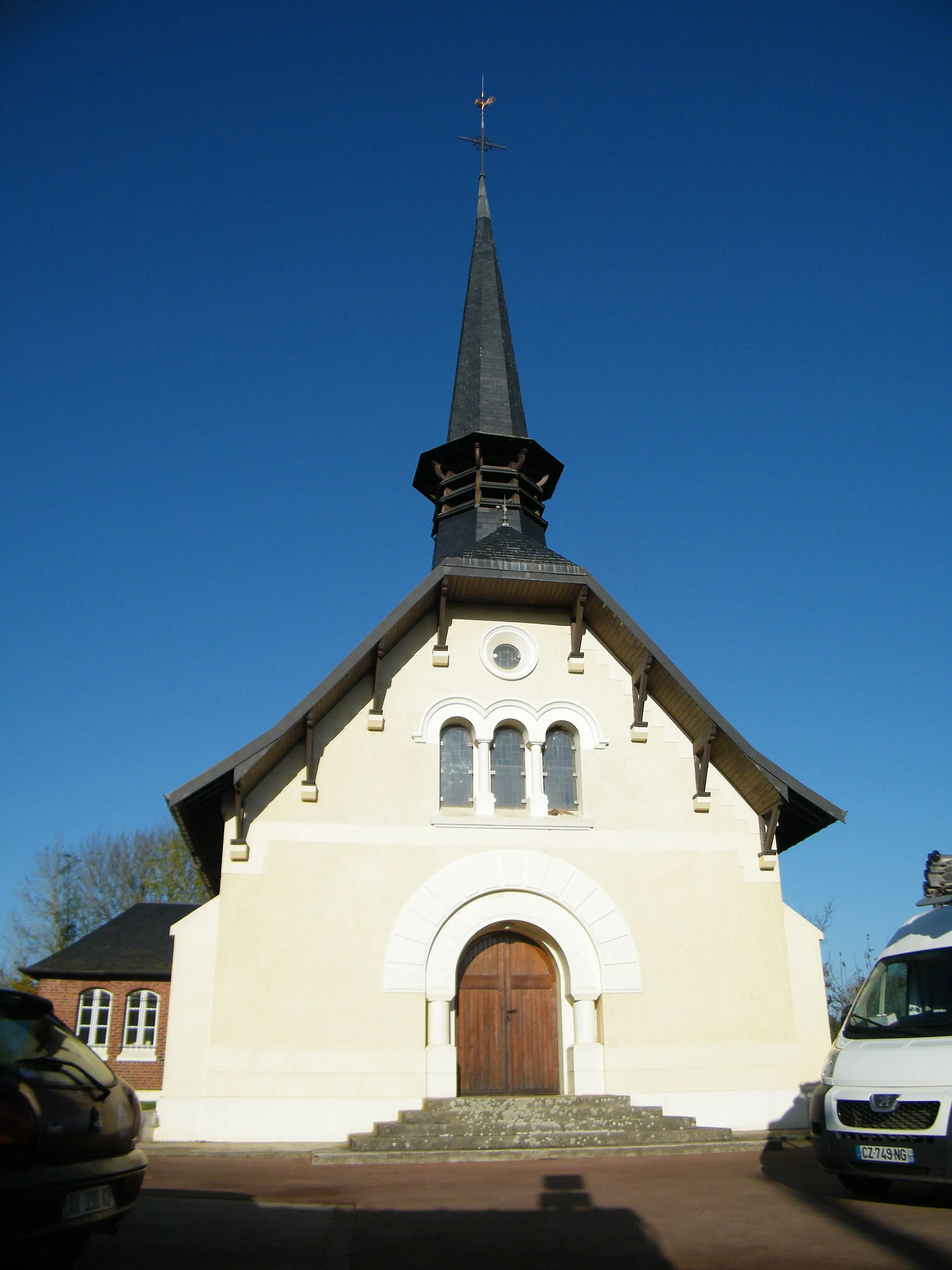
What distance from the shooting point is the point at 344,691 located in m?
14.4

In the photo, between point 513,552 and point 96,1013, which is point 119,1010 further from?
point 513,552

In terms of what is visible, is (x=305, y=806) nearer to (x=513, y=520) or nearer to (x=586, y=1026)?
(x=586, y=1026)

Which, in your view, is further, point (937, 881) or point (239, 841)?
point (239, 841)

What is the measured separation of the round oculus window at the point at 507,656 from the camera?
1541 cm

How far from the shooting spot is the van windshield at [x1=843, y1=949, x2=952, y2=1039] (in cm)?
828

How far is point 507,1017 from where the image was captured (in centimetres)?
1398

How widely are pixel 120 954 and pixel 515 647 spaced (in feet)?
49.6

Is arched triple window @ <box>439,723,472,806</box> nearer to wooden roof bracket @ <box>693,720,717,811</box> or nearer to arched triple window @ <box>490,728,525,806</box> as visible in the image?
arched triple window @ <box>490,728,525,806</box>

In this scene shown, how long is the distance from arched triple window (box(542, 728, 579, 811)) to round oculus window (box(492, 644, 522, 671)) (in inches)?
44.2

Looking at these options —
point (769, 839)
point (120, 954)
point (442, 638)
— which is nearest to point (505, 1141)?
point (769, 839)

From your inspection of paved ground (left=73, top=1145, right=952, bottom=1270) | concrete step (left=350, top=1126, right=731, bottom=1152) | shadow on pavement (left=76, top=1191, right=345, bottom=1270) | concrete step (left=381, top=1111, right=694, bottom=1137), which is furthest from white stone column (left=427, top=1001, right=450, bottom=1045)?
shadow on pavement (left=76, top=1191, right=345, bottom=1270)

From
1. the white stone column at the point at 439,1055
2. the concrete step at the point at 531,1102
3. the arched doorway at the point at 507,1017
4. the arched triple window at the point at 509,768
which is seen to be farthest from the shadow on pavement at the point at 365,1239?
the arched triple window at the point at 509,768

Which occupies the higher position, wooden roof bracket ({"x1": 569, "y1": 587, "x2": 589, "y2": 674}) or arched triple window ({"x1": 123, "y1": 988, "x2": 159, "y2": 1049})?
wooden roof bracket ({"x1": 569, "y1": 587, "x2": 589, "y2": 674})

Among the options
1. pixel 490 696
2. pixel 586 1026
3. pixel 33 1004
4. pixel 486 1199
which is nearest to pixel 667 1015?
pixel 586 1026
